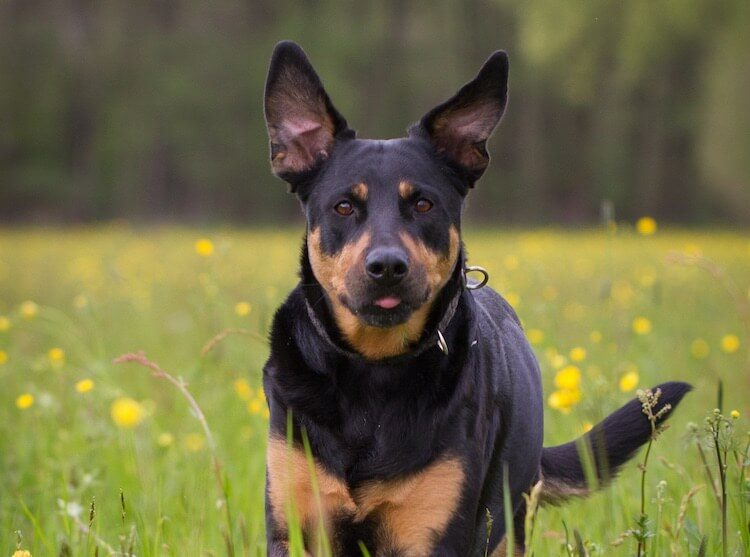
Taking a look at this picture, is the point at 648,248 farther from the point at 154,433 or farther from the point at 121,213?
the point at 121,213

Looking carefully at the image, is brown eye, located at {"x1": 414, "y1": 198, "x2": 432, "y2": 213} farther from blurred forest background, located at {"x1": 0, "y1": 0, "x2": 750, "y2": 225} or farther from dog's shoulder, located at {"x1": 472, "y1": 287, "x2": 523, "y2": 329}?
blurred forest background, located at {"x1": 0, "y1": 0, "x2": 750, "y2": 225}

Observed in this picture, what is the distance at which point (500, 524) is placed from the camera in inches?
132

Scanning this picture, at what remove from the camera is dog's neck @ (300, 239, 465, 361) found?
126 inches

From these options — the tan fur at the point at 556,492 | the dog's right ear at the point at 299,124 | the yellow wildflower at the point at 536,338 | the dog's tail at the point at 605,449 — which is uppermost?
the dog's right ear at the point at 299,124

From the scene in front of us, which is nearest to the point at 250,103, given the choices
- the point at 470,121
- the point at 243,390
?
the point at 243,390

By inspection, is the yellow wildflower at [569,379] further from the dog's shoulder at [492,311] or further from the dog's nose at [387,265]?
the dog's nose at [387,265]

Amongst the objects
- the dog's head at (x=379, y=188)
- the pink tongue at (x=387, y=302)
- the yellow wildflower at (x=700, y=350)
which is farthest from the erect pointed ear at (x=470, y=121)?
Result: the yellow wildflower at (x=700, y=350)

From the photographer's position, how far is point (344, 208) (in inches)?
130

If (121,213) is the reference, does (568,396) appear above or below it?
above

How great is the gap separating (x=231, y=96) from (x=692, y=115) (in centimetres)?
1530

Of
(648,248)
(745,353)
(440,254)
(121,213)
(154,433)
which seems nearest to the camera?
(440,254)

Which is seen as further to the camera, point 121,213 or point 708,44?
point 121,213

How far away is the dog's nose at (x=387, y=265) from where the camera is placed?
9.83ft

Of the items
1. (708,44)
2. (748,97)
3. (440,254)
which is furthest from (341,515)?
(708,44)
